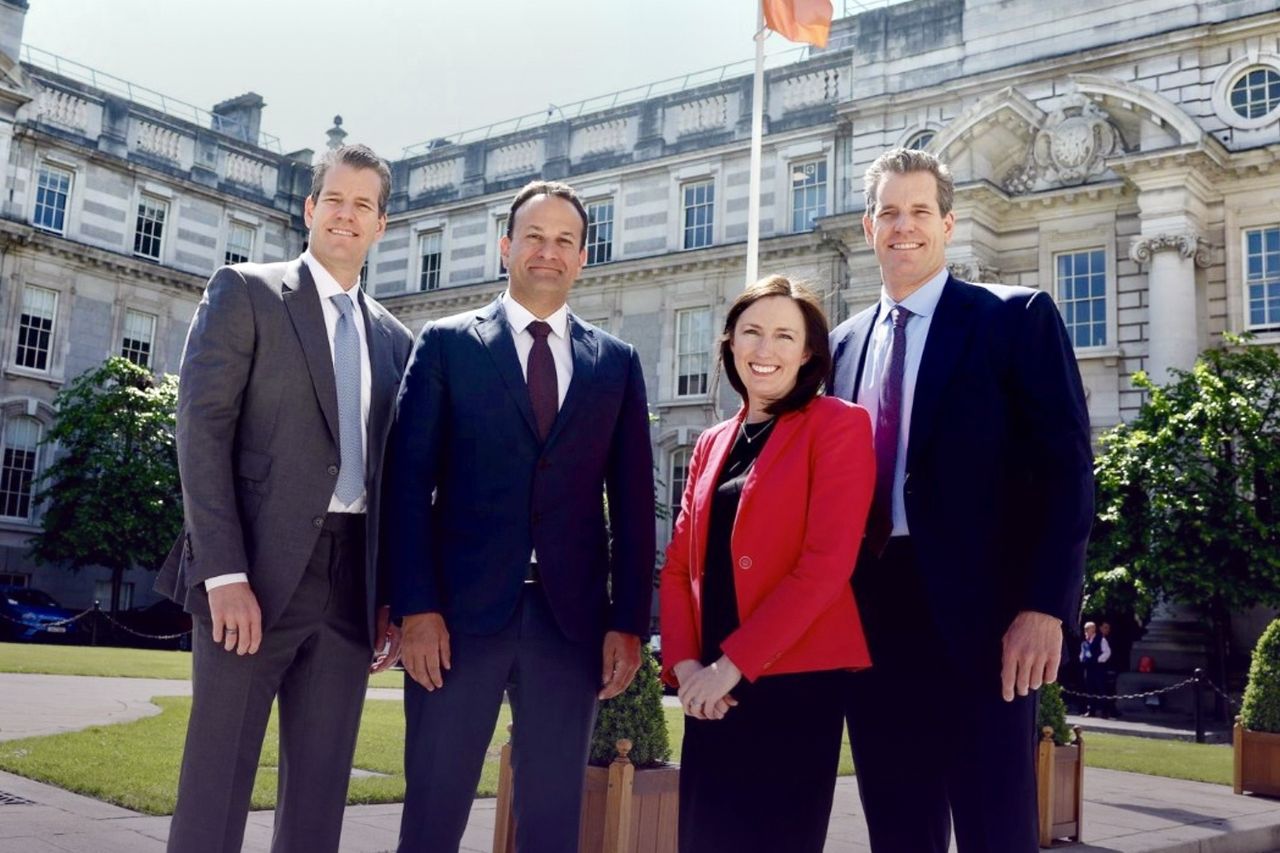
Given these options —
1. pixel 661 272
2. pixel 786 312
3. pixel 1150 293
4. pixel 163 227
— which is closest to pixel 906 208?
pixel 786 312

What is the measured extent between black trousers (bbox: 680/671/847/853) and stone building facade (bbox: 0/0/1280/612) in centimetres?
2188

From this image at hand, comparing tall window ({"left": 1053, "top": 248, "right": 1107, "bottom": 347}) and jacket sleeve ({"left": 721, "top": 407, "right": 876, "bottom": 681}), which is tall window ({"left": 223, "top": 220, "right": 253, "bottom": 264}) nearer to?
tall window ({"left": 1053, "top": 248, "right": 1107, "bottom": 347})

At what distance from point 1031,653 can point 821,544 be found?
695 mm

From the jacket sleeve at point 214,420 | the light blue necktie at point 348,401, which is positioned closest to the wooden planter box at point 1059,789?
the light blue necktie at point 348,401

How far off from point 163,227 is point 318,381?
118 ft

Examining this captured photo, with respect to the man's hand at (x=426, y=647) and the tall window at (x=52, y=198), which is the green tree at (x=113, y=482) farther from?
the man's hand at (x=426, y=647)

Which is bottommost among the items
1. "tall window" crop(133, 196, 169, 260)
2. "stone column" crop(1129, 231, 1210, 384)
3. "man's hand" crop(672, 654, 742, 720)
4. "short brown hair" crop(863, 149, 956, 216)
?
"man's hand" crop(672, 654, 742, 720)

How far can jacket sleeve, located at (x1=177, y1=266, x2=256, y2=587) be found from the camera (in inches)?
148

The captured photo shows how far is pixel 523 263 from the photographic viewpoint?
14.0 feet

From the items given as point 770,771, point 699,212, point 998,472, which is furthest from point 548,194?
point 699,212

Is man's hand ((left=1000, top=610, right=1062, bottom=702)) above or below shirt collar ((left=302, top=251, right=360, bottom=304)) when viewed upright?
below

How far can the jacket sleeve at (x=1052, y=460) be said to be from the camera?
11.4 ft

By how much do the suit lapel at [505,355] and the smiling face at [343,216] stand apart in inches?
20.5

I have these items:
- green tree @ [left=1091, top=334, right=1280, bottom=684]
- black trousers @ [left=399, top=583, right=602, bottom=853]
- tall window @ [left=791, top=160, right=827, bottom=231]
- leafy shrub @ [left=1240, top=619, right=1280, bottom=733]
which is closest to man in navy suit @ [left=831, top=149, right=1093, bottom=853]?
black trousers @ [left=399, top=583, right=602, bottom=853]
